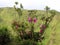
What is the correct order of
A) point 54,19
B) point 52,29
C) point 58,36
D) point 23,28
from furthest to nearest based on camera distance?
point 54,19
point 52,29
point 58,36
point 23,28

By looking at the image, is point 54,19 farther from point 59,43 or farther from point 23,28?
point 23,28

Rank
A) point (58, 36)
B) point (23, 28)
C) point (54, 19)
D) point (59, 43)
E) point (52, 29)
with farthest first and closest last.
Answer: point (54, 19), point (52, 29), point (58, 36), point (59, 43), point (23, 28)

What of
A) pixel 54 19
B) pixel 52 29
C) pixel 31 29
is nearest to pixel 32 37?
pixel 31 29

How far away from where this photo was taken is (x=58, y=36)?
19812 millimetres

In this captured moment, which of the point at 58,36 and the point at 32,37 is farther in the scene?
the point at 58,36

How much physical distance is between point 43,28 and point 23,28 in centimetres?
151

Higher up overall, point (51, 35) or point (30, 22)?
point (30, 22)

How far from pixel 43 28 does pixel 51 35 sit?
10.3 feet

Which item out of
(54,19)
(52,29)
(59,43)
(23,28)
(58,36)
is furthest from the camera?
(54,19)

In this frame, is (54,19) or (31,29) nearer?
(31,29)

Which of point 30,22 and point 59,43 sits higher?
point 30,22

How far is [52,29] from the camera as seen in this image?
21109 millimetres

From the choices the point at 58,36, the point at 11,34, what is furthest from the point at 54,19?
the point at 11,34

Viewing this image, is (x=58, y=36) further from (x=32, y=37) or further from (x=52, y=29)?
(x=32, y=37)
